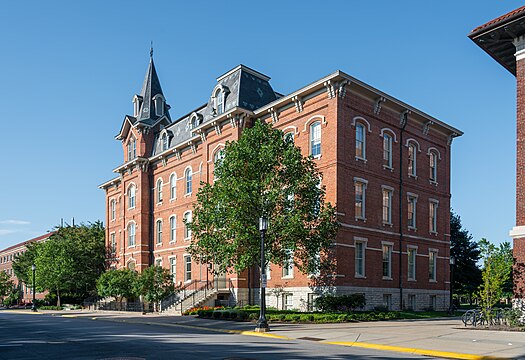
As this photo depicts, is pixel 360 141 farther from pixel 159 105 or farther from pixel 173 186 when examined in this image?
pixel 159 105

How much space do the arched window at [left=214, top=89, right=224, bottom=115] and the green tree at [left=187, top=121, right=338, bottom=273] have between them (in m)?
12.0

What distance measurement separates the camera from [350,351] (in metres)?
14.7

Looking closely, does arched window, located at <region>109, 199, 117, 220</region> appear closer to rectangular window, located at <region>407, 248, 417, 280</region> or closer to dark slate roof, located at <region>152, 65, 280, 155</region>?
dark slate roof, located at <region>152, 65, 280, 155</region>

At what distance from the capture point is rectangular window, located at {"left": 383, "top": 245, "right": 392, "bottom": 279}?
3381cm

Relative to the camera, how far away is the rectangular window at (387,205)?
34406 mm

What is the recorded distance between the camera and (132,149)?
5162 centimetres

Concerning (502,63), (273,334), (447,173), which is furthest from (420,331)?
(447,173)

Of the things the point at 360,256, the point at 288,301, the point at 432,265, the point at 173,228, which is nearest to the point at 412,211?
the point at 432,265

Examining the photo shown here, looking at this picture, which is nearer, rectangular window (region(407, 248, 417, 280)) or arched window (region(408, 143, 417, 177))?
rectangular window (region(407, 248, 417, 280))

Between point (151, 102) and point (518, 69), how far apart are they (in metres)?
36.5

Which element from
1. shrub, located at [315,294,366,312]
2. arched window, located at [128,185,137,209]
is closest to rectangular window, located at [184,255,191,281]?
arched window, located at [128,185,137,209]

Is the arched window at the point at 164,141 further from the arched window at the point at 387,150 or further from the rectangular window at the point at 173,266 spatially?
the arched window at the point at 387,150

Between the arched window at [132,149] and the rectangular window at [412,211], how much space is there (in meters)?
27.3

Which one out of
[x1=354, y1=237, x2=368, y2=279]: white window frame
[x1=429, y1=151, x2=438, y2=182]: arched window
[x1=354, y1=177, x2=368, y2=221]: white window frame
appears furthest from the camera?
[x1=429, y1=151, x2=438, y2=182]: arched window
